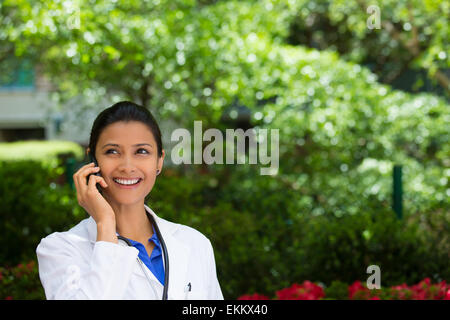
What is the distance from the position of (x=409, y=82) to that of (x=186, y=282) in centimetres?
1285

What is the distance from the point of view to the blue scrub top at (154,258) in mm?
1552

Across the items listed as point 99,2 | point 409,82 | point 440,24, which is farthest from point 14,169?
point 409,82

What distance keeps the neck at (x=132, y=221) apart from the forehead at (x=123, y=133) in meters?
0.20

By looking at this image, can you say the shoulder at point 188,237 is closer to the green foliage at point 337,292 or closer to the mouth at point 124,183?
the mouth at point 124,183

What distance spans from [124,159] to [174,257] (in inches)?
12.5

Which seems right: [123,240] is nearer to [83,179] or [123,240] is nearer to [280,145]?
[83,179]

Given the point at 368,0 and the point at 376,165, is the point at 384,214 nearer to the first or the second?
the point at 376,165

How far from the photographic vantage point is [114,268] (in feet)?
4.42

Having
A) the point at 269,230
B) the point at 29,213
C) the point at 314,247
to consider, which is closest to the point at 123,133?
the point at 314,247

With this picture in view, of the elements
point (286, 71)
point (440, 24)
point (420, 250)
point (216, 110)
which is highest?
point (440, 24)

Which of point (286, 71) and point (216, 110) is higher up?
point (286, 71)

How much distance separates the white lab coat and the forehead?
24 cm

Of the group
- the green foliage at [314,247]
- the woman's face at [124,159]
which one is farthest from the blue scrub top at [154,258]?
the green foliage at [314,247]

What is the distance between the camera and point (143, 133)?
5.09ft
